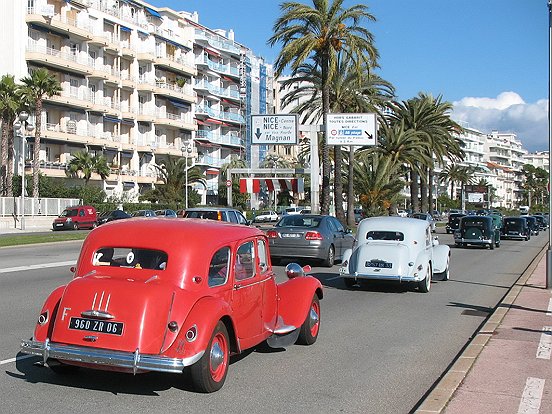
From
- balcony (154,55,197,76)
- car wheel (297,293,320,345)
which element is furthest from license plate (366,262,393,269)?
balcony (154,55,197,76)

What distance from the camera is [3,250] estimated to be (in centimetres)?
2723

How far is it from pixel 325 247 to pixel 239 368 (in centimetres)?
1322

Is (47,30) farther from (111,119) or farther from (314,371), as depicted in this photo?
(314,371)

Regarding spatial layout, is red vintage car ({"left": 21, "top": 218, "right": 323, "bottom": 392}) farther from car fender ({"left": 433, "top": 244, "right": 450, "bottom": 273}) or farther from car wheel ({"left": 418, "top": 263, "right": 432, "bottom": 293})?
car fender ({"left": 433, "top": 244, "right": 450, "bottom": 273})

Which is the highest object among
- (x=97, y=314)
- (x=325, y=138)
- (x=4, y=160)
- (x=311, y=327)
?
(x=325, y=138)

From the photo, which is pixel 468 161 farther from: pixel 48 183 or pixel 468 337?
pixel 468 337

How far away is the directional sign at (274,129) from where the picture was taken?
47000mm

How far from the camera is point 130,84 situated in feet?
247

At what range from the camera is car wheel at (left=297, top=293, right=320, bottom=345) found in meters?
9.29

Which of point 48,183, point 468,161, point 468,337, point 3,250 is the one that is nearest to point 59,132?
point 48,183

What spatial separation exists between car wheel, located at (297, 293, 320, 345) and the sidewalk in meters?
1.92

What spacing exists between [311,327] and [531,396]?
3193 mm

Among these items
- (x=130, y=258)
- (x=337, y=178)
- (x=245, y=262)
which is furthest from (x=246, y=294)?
(x=337, y=178)

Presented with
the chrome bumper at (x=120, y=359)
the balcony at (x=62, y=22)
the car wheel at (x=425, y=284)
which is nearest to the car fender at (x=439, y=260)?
the car wheel at (x=425, y=284)
